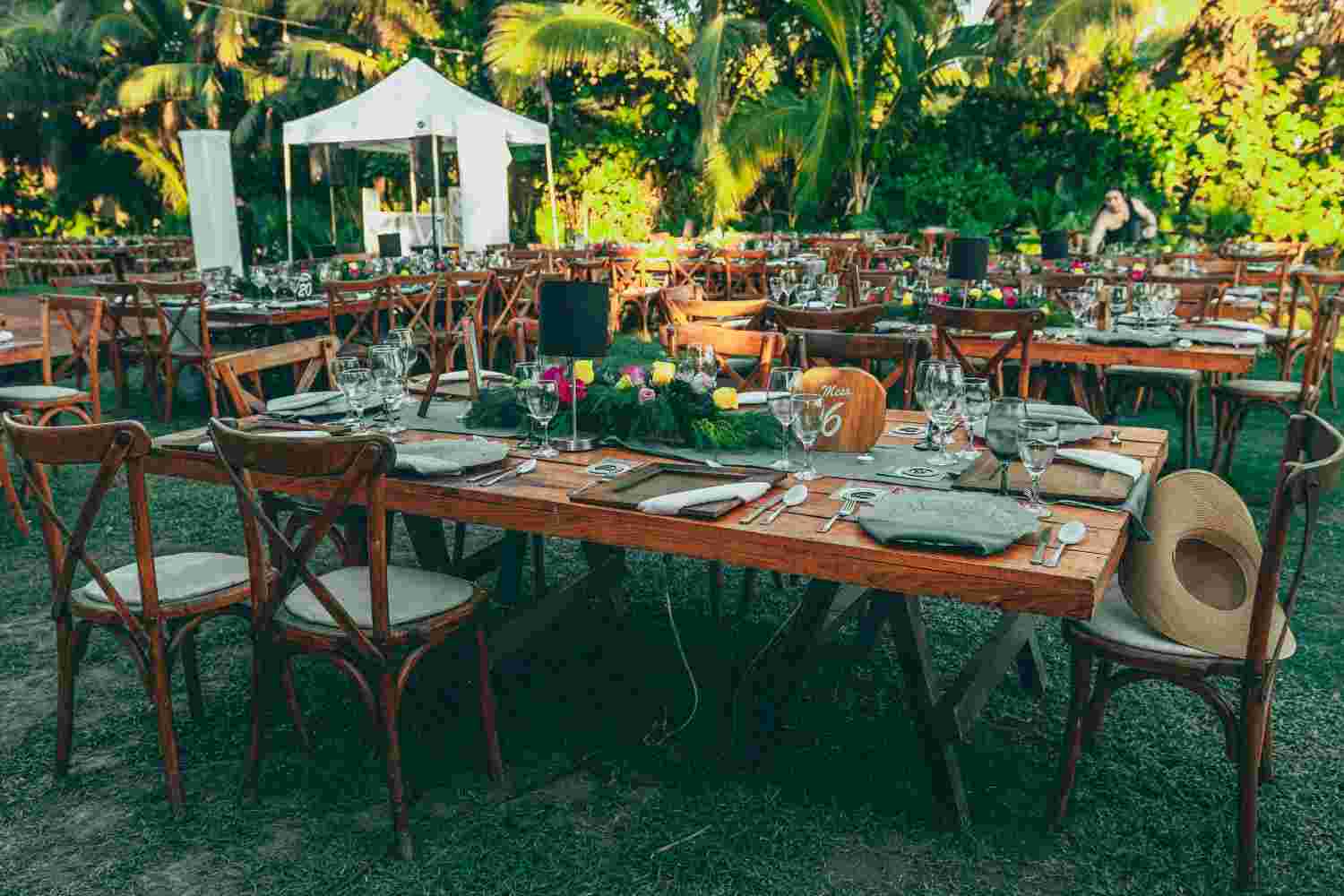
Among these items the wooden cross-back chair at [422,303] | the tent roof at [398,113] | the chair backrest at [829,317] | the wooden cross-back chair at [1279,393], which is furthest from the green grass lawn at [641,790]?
the tent roof at [398,113]

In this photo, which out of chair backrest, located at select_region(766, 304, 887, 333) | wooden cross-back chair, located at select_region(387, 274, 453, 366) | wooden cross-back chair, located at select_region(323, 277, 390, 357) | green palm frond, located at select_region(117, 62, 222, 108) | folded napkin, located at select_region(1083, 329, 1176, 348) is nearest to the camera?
chair backrest, located at select_region(766, 304, 887, 333)

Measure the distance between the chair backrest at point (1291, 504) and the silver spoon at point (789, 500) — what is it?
2.68 feet

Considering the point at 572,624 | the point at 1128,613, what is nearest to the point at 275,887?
the point at 572,624

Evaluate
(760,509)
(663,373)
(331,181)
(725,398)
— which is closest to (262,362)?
(663,373)

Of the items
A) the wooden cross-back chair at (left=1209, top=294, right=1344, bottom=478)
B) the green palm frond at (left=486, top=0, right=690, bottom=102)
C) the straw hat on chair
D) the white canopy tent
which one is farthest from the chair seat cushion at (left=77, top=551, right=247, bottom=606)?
the green palm frond at (left=486, top=0, right=690, bottom=102)

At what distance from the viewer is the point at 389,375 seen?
262cm

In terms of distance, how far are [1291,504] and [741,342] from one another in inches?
76.0

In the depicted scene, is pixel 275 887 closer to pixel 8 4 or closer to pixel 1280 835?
pixel 1280 835

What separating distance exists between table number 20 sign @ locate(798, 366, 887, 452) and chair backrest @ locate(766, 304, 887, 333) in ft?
5.43

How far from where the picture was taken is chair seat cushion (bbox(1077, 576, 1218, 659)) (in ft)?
6.55

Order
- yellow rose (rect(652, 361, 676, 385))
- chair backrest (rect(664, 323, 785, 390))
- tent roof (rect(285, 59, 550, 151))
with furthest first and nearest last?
1. tent roof (rect(285, 59, 550, 151))
2. chair backrest (rect(664, 323, 785, 390))
3. yellow rose (rect(652, 361, 676, 385))

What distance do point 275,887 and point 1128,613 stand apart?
179cm

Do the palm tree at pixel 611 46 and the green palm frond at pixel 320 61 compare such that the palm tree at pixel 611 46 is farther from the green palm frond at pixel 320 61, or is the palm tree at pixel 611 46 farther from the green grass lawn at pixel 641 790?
the green grass lawn at pixel 641 790

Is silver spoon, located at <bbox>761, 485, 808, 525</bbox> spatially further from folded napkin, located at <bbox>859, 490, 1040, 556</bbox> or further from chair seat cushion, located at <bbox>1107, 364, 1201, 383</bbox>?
chair seat cushion, located at <bbox>1107, 364, 1201, 383</bbox>
